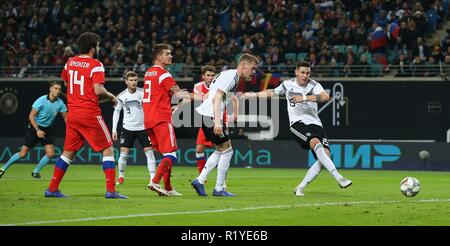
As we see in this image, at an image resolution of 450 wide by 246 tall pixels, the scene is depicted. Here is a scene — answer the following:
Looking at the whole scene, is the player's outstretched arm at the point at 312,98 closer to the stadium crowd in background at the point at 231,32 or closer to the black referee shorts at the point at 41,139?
the black referee shorts at the point at 41,139

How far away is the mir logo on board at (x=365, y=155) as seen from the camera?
2731 cm

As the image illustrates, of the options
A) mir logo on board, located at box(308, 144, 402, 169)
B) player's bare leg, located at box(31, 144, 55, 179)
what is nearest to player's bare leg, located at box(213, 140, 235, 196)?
player's bare leg, located at box(31, 144, 55, 179)

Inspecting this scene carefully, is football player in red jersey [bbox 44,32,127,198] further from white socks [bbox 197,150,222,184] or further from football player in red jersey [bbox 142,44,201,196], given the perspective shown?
white socks [bbox 197,150,222,184]

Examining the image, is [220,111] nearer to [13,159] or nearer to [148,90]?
[148,90]

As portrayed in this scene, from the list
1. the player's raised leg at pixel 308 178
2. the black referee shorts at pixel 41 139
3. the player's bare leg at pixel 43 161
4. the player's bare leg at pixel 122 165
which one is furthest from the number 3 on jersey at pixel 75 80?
the black referee shorts at pixel 41 139

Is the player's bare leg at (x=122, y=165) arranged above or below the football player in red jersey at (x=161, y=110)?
below

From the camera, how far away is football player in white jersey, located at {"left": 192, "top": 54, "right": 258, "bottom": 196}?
14422 millimetres

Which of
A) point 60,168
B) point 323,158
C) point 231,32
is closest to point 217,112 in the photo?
point 323,158

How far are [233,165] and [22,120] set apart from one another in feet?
26.4

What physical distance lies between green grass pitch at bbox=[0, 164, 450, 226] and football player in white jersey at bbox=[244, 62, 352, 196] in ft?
1.74

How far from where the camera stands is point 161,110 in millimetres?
14930

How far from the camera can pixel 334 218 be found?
452 inches

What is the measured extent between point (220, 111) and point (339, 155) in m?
13.8

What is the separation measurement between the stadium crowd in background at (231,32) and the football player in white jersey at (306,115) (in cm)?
1318
